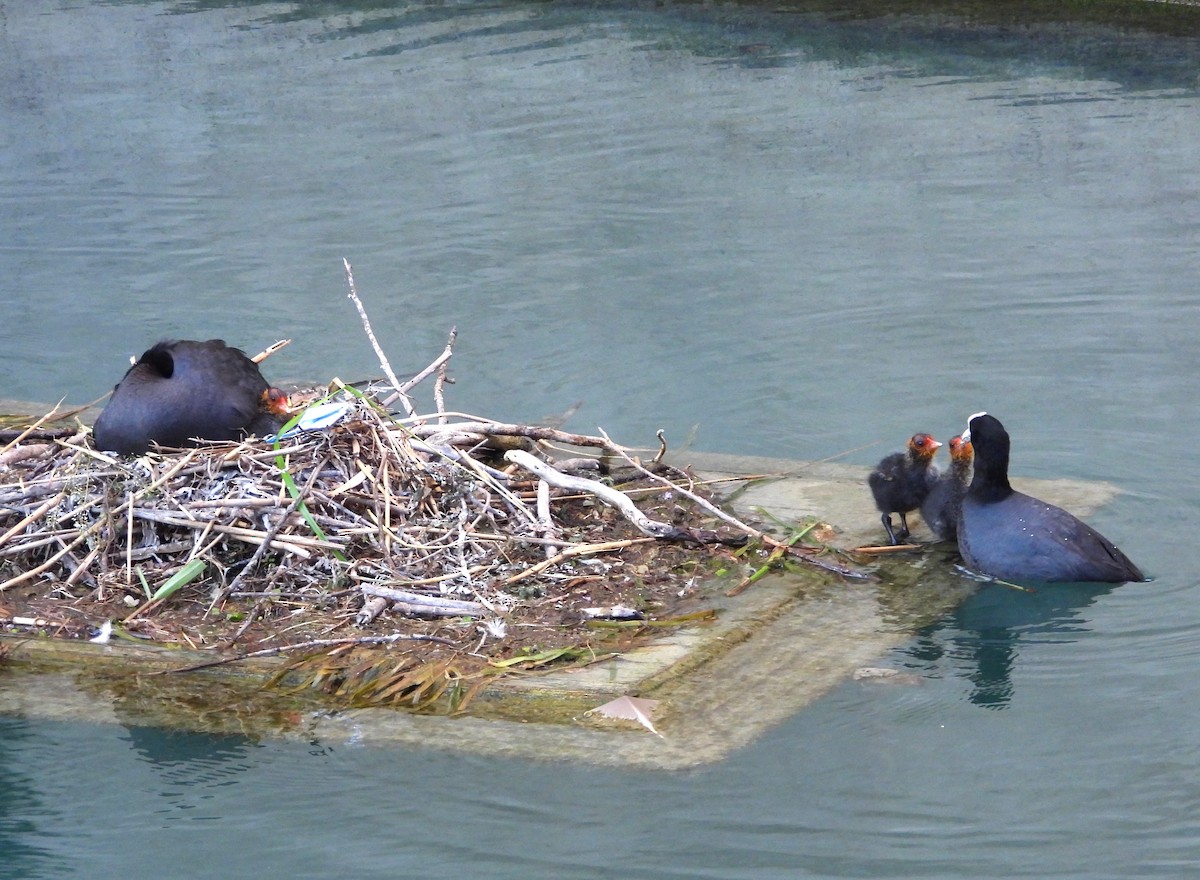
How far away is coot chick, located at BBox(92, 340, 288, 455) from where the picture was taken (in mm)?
6035

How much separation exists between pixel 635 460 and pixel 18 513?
227 cm

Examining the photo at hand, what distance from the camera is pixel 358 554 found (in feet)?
18.1

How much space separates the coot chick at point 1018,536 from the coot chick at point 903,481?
0.73 ft

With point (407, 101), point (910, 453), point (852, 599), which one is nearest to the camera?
point (852, 599)

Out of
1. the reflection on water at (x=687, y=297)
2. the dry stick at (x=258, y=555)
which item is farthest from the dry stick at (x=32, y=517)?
the reflection on water at (x=687, y=297)

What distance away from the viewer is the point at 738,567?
222 inches

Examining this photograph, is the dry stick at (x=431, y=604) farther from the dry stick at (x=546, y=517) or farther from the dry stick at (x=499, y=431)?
the dry stick at (x=499, y=431)

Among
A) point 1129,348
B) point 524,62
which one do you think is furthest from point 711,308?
point 524,62

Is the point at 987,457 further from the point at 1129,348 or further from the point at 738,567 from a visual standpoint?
the point at 1129,348

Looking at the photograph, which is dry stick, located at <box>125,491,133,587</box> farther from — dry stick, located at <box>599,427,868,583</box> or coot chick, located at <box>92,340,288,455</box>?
dry stick, located at <box>599,427,868,583</box>

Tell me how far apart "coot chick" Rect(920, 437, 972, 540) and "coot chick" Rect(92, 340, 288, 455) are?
249cm

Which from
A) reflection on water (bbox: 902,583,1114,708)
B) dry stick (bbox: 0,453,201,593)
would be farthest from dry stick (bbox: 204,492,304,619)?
reflection on water (bbox: 902,583,1114,708)

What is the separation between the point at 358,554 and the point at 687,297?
13.7 feet

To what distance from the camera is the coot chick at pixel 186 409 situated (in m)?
6.04
